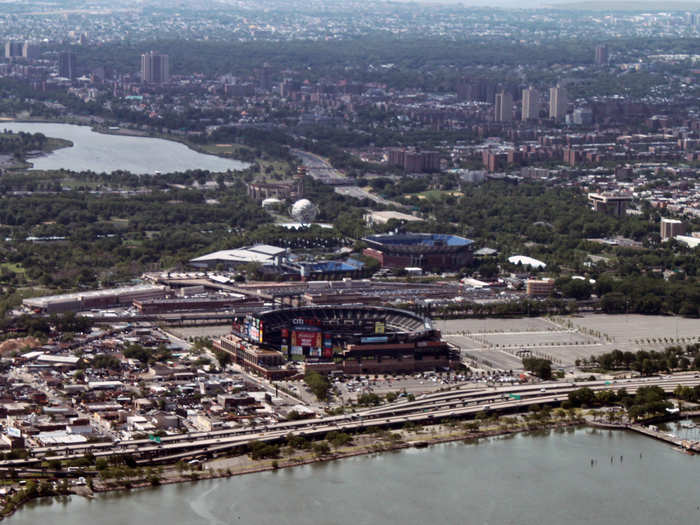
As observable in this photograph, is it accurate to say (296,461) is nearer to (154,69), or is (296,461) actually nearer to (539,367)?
(539,367)

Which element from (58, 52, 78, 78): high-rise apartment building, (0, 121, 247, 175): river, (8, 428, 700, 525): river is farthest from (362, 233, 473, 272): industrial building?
(58, 52, 78, 78): high-rise apartment building

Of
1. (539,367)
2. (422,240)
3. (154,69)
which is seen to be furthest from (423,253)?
(154,69)

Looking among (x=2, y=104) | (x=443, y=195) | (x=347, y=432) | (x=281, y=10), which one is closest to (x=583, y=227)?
(x=443, y=195)

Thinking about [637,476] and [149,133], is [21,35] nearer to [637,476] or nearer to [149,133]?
[149,133]

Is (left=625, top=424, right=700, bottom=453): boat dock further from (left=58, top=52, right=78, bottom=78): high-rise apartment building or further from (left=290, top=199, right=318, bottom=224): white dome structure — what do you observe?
(left=58, top=52, right=78, bottom=78): high-rise apartment building

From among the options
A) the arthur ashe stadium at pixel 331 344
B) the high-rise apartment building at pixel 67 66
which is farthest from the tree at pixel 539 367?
the high-rise apartment building at pixel 67 66

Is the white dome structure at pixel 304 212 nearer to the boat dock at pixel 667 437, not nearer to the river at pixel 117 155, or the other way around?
the river at pixel 117 155
